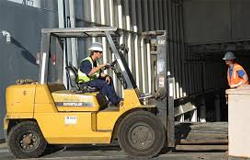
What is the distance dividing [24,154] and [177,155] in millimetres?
2667

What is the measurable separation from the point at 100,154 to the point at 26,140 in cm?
133

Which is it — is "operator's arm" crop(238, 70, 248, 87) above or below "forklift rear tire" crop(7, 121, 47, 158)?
above

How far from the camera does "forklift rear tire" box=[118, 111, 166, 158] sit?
7.57m

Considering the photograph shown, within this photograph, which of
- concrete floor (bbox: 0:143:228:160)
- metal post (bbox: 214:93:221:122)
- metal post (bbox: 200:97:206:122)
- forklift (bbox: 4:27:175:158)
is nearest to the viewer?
concrete floor (bbox: 0:143:228:160)

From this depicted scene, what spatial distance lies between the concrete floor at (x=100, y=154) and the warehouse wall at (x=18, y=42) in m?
2.11

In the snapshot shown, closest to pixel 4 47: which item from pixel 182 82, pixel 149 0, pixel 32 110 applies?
pixel 32 110

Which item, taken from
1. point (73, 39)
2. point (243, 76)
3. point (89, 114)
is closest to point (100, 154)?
point (89, 114)

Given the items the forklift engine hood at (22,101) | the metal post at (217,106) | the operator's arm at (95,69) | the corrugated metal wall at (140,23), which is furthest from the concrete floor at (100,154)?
the metal post at (217,106)

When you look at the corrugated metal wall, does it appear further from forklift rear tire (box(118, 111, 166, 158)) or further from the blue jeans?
forklift rear tire (box(118, 111, 166, 158))

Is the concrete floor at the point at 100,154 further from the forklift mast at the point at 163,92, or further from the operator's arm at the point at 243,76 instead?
the operator's arm at the point at 243,76

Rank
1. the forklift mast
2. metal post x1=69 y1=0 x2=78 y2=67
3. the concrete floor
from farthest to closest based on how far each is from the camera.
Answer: metal post x1=69 y1=0 x2=78 y2=67 < the forklift mast < the concrete floor

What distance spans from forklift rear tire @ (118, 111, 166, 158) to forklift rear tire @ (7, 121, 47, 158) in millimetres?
1511

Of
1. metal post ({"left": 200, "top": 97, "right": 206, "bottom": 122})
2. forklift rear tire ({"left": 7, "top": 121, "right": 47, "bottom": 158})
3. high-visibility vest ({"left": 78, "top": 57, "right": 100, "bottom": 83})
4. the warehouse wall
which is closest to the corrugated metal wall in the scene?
the warehouse wall

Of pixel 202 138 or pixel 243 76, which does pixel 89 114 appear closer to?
A: pixel 202 138
